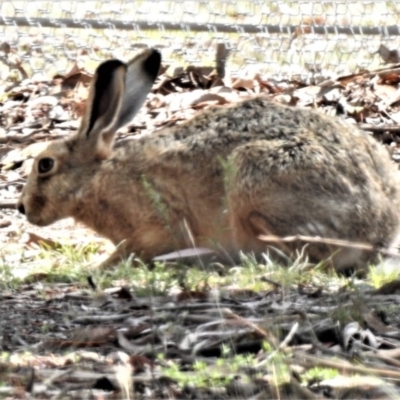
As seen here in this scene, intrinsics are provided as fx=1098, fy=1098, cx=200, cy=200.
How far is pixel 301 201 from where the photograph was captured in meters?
6.74

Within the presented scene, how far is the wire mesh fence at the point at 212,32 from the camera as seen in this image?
10.4m

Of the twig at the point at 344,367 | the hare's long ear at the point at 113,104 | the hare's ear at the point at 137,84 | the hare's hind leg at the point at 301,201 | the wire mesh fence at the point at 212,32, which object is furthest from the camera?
the wire mesh fence at the point at 212,32

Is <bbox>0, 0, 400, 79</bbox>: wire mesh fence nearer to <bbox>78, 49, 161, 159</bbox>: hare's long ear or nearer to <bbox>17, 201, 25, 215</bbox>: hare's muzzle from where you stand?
<bbox>78, 49, 161, 159</bbox>: hare's long ear

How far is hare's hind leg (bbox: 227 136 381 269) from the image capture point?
6.71m

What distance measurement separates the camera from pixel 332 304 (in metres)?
4.94

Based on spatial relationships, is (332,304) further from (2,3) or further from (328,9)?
(2,3)

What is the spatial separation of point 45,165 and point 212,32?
125 inches

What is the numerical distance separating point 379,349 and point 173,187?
337 centimetres

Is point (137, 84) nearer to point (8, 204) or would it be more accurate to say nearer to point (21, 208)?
point (21, 208)

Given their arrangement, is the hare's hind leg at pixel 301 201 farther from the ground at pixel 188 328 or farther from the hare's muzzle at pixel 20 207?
the hare's muzzle at pixel 20 207

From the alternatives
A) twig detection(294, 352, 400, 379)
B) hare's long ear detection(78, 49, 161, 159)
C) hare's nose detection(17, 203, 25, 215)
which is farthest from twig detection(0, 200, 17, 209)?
twig detection(294, 352, 400, 379)

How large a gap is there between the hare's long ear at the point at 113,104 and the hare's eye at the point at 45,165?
264 millimetres

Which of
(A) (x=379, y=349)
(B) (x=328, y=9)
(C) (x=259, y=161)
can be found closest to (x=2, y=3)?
(B) (x=328, y=9)

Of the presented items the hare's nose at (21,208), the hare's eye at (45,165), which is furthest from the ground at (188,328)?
the hare's eye at (45,165)
